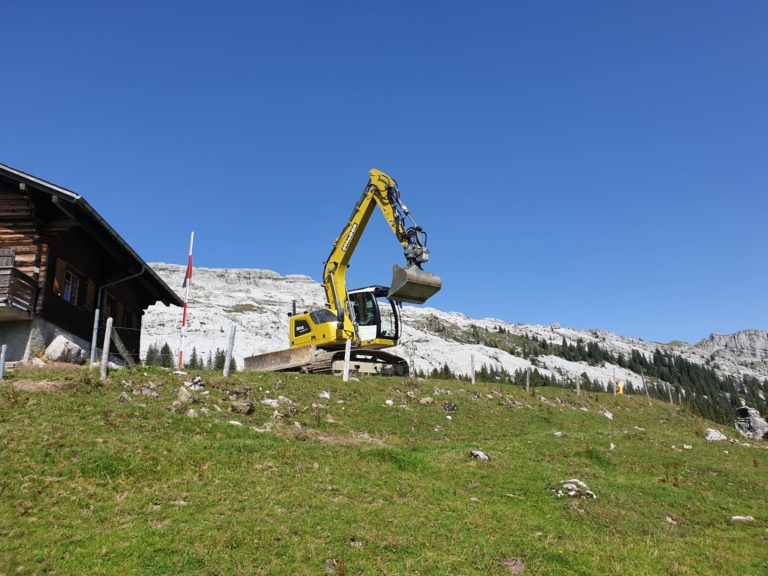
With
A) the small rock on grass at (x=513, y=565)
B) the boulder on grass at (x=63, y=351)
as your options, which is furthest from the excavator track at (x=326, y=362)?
the small rock on grass at (x=513, y=565)

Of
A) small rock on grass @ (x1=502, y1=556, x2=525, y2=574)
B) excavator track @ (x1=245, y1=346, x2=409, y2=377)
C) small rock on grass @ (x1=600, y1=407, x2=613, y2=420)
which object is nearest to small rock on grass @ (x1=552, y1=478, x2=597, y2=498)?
small rock on grass @ (x1=502, y1=556, x2=525, y2=574)

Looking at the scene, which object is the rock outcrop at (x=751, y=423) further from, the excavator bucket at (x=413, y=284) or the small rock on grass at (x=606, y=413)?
the excavator bucket at (x=413, y=284)

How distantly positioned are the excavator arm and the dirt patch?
41.6ft

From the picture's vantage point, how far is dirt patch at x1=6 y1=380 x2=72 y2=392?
17359mm

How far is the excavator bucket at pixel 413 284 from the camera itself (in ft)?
79.8

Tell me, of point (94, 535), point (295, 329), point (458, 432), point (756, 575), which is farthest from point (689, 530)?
point (295, 329)

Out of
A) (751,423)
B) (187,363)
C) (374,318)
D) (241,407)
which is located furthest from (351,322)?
(187,363)

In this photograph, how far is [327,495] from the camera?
12.6 metres

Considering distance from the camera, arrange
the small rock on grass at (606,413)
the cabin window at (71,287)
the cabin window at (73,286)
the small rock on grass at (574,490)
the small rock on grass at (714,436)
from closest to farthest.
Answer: the small rock on grass at (574,490), the cabin window at (73,286), the small rock on grass at (714,436), the cabin window at (71,287), the small rock on grass at (606,413)

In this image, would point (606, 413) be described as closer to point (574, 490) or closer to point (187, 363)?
point (574, 490)

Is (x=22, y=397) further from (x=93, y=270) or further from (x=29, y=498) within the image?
(x=93, y=270)

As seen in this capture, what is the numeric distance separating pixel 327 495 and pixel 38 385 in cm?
1063

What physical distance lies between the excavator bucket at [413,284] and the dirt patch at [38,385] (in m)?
12.5

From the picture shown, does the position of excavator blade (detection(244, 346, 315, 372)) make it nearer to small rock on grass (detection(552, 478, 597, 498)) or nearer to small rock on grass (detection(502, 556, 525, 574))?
small rock on grass (detection(552, 478, 597, 498))
